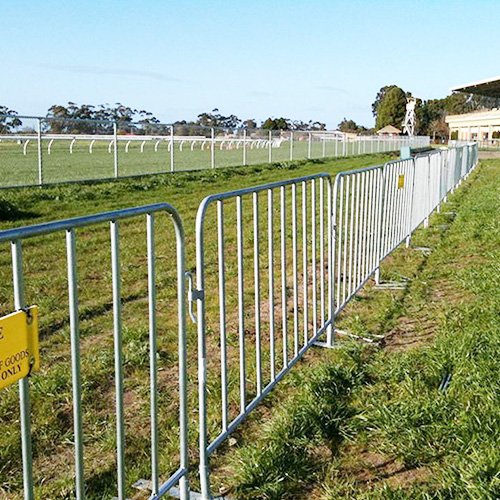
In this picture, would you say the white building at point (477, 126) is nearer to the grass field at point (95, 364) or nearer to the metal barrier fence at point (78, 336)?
the grass field at point (95, 364)

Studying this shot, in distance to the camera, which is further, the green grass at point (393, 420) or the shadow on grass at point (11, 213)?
the shadow on grass at point (11, 213)

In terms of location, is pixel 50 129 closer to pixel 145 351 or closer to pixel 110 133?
pixel 110 133

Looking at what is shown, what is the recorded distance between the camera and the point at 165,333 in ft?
17.2

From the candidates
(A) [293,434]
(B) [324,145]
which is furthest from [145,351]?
(B) [324,145]

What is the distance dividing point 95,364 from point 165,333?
887 millimetres

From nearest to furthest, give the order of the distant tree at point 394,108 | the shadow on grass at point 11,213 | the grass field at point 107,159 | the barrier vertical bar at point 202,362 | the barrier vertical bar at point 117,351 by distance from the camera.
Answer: the barrier vertical bar at point 117,351 → the barrier vertical bar at point 202,362 → the shadow on grass at point 11,213 → the grass field at point 107,159 → the distant tree at point 394,108

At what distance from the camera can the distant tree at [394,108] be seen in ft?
362

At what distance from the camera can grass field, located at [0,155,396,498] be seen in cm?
321

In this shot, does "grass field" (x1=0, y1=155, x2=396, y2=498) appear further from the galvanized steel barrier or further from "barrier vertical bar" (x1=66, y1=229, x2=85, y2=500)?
"barrier vertical bar" (x1=66, y1=229, x2=85, y2=500)

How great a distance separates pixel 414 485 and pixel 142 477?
1344 mm

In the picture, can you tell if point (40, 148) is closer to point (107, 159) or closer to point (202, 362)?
point (107, 159)

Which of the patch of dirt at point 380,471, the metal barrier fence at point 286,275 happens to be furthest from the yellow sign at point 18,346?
the patch of dirt at point 380,471

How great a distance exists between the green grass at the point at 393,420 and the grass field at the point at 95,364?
18.7 inches

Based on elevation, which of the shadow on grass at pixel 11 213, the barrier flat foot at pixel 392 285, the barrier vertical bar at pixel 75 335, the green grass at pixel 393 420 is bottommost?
the green grass at pixel 393 420
